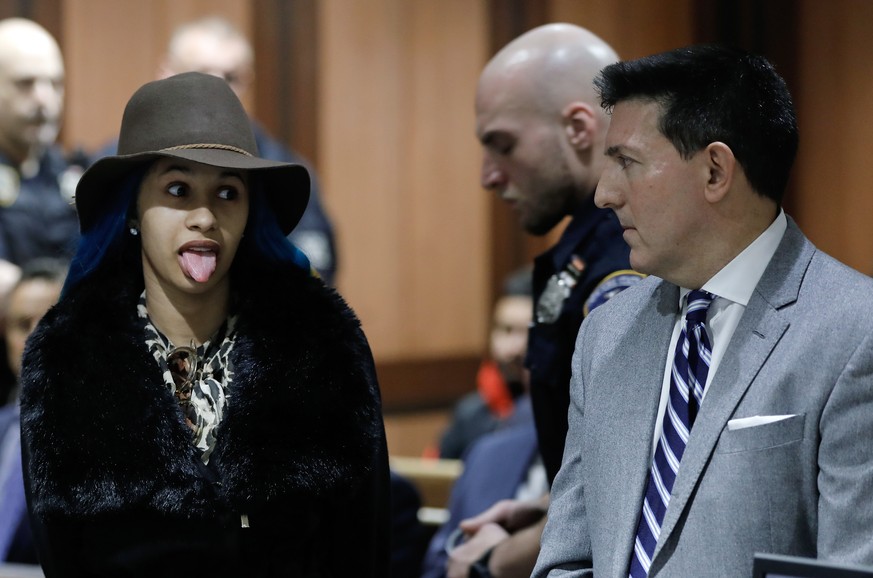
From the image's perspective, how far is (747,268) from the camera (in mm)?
1670

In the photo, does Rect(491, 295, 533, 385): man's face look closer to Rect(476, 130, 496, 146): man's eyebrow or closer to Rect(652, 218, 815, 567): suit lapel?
Rect(476, 130, 496, 146): man's eyebrow

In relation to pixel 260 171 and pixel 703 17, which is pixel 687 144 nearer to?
pixel 260 171

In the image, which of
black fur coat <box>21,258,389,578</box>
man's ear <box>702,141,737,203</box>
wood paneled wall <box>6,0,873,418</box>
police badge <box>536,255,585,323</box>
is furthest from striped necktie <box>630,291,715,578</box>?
wood paneled wall <box>6,0,873,418</box>

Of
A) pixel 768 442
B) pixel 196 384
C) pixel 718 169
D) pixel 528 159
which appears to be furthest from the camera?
pixel 528 159

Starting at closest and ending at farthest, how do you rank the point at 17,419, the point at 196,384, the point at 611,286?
the point at 196,384, the point at 611,286, the point at 17,419

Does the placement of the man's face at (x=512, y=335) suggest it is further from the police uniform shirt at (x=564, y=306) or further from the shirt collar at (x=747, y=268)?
the shirt collar at (x=747, y=268)

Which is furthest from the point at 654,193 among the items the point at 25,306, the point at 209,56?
the point at 209,56

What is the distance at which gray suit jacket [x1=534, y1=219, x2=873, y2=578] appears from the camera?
1493 mm

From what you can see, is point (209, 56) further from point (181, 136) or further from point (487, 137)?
point (181, 136)

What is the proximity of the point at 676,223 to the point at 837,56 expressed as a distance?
4.56 m

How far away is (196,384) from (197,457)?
0.13 m

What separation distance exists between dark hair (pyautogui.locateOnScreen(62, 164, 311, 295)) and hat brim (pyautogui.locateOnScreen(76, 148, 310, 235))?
17 mm

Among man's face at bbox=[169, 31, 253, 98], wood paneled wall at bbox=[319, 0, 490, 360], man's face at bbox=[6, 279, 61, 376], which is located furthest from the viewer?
wood paneled wall at bbox=[319, 0, 490, 360]

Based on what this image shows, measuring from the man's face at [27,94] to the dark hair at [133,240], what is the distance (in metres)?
2.19
